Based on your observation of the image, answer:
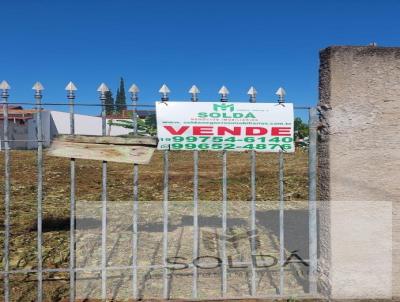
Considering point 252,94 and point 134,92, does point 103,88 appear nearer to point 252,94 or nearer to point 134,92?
point 134,92

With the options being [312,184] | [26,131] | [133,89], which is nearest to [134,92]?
[133,89]

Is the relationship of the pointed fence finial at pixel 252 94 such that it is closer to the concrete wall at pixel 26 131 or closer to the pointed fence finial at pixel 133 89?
the pointed fence finial at pixel 133 89

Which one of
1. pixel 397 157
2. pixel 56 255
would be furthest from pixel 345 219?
pixel 56 255

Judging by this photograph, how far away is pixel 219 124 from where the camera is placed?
15.0 ft

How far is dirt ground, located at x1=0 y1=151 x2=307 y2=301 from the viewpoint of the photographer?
17.5 ft

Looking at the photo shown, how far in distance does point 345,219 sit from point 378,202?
0.44 metres

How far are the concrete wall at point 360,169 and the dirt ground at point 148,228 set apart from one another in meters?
0.87

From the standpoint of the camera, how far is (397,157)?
4.57 metres

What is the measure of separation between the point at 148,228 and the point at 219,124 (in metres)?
4.44

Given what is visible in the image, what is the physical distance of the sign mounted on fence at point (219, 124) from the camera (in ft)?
14.9

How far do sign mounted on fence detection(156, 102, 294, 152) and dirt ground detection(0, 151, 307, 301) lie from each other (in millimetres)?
1889

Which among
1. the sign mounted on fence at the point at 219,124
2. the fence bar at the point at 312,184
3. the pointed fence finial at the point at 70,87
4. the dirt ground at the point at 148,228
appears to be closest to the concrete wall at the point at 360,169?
the fence bar at the point at 312,184

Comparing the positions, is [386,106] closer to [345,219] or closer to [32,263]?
[345,219]

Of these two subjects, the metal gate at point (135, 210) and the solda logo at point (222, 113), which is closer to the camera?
the metal gate at point (135, 210)
